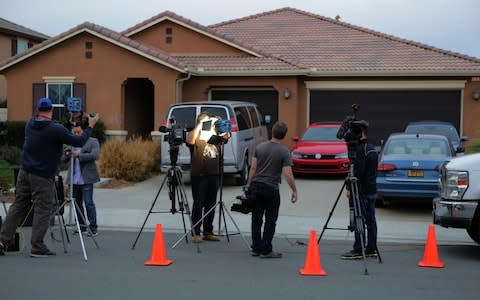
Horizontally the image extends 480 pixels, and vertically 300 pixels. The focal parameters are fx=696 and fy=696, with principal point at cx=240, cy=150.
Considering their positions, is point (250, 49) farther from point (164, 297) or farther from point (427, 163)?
point (164, 297)

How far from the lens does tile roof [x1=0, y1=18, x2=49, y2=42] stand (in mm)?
33344

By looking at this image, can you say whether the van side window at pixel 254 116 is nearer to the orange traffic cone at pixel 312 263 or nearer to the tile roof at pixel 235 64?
the tile roof at pixel 235 64

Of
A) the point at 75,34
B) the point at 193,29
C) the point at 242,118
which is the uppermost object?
the point at 193,29

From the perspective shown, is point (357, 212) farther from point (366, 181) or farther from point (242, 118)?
point (242, 118)

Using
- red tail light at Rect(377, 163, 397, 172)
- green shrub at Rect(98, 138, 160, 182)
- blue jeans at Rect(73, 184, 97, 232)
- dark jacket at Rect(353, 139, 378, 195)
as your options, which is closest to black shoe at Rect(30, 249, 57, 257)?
blue jeans at Rect(73, 184, 97, 232)

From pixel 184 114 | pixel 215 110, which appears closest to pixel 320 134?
pixel 215 110

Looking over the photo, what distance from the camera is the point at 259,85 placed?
22.5 metres

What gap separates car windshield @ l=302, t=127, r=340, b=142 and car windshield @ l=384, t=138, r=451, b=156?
16.2 feet

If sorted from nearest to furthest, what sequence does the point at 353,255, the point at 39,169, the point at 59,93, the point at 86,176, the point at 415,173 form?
the point at 39,169 < the point at 353,255 < the point at 86,176 < the point at 415,173 < the point at 59,93

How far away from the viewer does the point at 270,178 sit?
9.16m

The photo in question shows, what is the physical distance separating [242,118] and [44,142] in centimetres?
893

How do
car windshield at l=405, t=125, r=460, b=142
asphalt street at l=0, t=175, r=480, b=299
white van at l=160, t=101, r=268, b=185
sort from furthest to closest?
car windshield at l=405, t=125, r=460, b=142 → white van at l=160, t=101, r=268, b=185 → asphalt street at l=0, t=175, r=480, b=299

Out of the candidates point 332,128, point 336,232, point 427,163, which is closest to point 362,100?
point 332,128

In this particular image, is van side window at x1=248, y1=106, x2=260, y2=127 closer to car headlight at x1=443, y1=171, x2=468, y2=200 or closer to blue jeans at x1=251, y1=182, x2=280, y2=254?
blue jeans at x1=251, y1=182, x2=280, y2=254
